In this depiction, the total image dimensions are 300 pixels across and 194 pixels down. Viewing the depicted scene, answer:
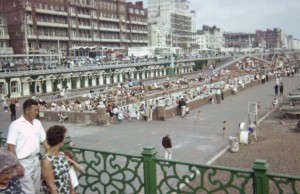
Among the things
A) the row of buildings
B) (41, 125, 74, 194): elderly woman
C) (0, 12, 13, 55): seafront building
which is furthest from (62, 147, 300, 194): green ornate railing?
(0, 12, 13, 55): seafront building

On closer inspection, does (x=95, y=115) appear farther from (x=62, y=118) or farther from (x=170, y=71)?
(x=170, y=71)

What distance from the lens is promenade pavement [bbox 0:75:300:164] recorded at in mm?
18112

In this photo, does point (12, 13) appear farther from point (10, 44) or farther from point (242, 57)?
point (242, 57)

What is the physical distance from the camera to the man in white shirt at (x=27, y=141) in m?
5.57

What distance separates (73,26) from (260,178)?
8018 cm

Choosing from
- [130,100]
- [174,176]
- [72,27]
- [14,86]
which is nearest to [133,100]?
[130,100]

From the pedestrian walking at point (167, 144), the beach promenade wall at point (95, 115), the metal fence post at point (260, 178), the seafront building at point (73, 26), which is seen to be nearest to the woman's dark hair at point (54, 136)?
the metal fence post at point (260, 178)

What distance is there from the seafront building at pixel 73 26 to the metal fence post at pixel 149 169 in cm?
6403

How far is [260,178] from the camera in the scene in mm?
5074

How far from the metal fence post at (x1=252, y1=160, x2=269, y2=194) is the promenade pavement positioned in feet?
37.1

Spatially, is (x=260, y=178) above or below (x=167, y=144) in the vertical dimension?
above

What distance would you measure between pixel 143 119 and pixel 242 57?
93624 mm

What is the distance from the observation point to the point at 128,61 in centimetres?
7506

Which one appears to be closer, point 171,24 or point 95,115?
Result: point 95,115
